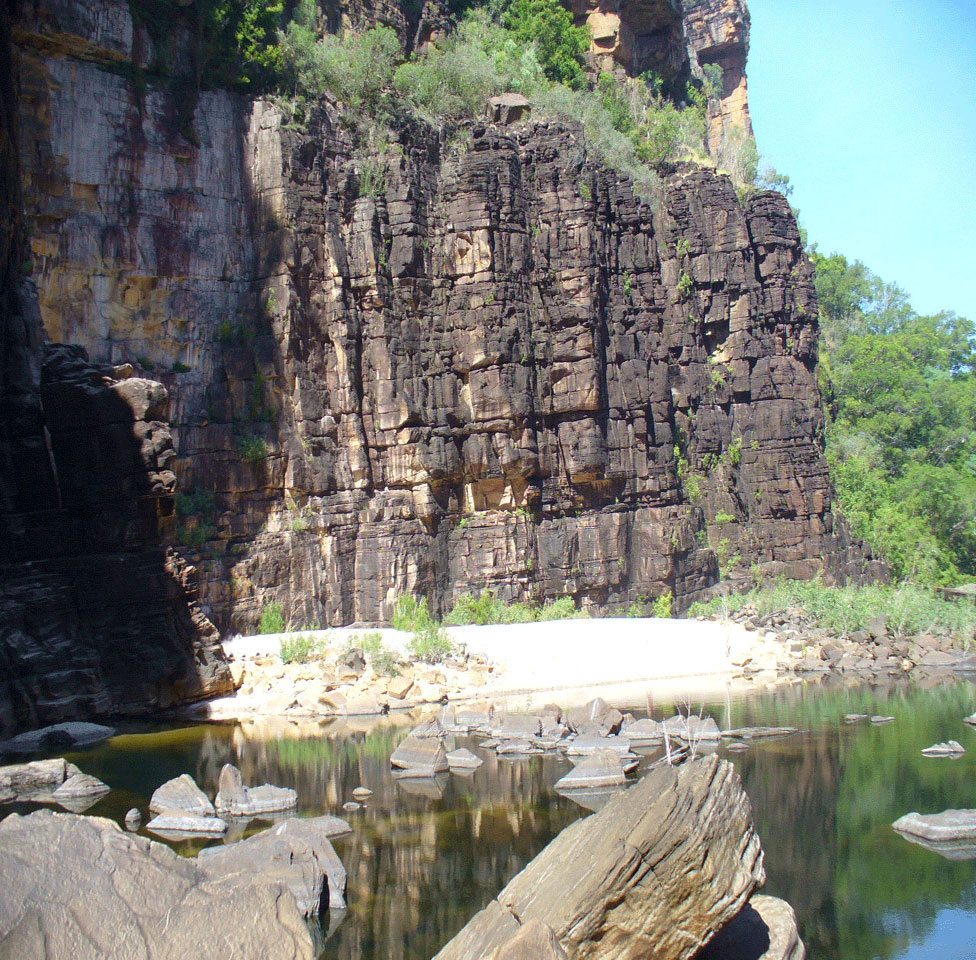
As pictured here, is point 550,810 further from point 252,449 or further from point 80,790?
point 252,449

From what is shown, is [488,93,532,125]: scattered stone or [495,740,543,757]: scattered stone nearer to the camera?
[495,740,543,757]: scattered stone

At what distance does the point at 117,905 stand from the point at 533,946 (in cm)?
269

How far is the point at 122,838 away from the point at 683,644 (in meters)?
18.8

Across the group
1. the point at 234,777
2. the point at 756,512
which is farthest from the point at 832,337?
the point at 234,777

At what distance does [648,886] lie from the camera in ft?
22.6

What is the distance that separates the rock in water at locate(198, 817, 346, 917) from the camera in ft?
28.2

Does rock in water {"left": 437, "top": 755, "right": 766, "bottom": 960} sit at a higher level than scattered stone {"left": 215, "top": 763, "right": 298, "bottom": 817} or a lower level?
higher

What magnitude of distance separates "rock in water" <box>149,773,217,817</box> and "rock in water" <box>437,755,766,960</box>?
548 cm

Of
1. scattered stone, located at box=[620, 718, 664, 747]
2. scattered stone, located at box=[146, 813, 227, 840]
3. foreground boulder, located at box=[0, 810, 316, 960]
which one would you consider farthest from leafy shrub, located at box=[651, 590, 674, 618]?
foreground boulder, located at box=[0, 810, 316, 960]

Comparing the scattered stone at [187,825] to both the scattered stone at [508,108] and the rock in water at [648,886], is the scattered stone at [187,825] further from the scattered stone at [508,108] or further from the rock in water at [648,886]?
the scattered stone at [508,108]

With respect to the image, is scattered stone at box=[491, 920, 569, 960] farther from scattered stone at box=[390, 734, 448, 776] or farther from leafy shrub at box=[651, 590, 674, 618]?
leafy shrub at box=[651, 590, 674, 618]

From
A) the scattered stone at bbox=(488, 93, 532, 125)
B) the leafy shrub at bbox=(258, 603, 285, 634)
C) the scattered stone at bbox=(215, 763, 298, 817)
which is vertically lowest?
the scattered stone at bbox=(215, 763, 298, 817)

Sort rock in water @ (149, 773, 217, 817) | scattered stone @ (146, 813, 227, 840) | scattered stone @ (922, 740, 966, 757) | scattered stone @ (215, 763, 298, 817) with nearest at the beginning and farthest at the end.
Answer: scattered stone @ (146, 813, 227, 840), rock in water @ (149, 773, 217, 817), scattered stone @ (215, 763, 298, 817), scattered stone @ (922, 740, 966, 757)

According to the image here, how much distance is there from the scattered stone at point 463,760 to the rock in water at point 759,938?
21.8ft
